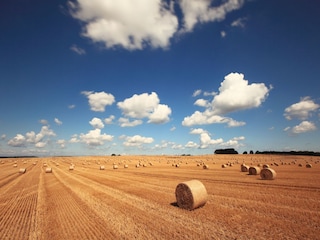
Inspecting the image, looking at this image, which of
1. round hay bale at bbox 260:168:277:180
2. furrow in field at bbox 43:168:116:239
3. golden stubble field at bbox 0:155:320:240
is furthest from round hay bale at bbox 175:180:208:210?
round hay bale at bbox 260:168:277:180

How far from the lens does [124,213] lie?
11.4 meters

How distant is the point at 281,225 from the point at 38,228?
373 inches

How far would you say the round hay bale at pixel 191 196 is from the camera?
39.5 feet

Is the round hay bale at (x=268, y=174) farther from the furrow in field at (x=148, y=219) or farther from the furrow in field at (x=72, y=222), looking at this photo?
the furrow in field at (x=72, y=222)

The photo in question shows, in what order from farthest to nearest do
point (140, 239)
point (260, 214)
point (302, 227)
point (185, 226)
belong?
point (260, 214)
point (185, 226)
point (302, 227)
point (140, 239)

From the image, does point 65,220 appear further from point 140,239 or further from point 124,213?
point 140,239

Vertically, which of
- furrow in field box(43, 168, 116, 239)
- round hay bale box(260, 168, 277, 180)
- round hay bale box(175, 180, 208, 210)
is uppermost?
round hay bale box(260, 168, 277, 180)

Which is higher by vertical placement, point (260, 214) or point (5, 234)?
point (260, 214)

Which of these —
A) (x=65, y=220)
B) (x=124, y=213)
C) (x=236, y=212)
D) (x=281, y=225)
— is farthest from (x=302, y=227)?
(x=65, y=220)

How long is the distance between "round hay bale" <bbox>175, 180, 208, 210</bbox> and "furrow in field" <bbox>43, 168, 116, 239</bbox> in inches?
166

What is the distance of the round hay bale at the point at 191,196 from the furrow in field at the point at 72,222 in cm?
422

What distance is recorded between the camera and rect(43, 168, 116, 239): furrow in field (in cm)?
879

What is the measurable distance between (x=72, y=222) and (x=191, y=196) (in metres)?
5.66

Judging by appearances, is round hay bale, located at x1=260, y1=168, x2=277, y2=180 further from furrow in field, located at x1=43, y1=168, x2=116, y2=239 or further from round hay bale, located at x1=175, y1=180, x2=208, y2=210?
furrow in field, located at x1=43, y1=168, x2=116, y2=239
